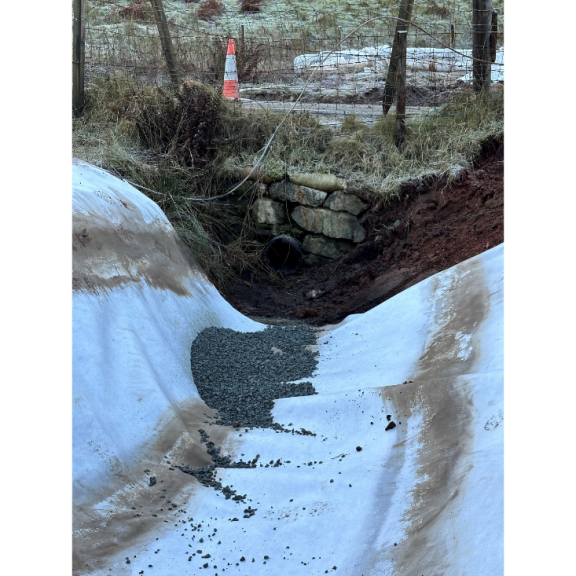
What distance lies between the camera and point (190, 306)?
5.14 m

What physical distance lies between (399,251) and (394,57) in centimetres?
243

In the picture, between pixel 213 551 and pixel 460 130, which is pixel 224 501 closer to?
pixel 213 551

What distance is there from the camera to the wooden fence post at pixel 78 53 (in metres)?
7.59

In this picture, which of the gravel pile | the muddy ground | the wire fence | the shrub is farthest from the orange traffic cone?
the gravel pile

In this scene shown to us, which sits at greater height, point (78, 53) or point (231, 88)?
point (78, 53)

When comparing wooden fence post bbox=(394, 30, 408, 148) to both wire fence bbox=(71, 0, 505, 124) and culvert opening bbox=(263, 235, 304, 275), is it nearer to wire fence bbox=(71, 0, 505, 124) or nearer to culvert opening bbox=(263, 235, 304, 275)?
wire fence bbox=(71, 0, 505, 124)

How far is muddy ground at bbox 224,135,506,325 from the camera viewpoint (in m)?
6.22

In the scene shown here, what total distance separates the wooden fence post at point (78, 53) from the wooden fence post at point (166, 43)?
905 millimetres

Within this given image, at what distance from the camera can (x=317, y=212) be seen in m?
7.55

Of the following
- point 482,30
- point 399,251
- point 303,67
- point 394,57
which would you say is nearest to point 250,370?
point 399,251

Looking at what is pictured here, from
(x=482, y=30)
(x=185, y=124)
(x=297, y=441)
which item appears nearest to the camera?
(x=297, y=441)

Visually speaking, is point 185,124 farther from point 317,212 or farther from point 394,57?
point 394,57
